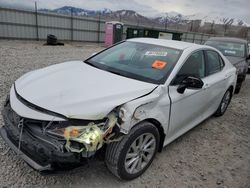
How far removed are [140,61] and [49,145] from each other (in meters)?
1.70

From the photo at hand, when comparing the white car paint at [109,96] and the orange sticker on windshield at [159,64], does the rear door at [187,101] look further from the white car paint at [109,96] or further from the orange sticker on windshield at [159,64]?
the orange sticker on windshield at [159,64]

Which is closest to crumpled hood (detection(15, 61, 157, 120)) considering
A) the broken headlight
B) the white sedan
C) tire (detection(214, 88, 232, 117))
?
the white sedan

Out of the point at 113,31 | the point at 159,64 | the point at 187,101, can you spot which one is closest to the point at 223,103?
the point at 187,101

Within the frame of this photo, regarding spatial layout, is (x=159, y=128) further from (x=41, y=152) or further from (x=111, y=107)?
(x=41, y=152)

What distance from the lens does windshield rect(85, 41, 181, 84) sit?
2762 mm

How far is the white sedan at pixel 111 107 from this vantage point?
1955 millimetres

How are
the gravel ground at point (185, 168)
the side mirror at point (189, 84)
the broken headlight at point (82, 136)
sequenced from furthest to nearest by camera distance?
the side mirror at point (189, 84)
the gravel ground at point (185, 168)
the broken headlight at point (82, 136)

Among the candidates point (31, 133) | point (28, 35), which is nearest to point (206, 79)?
point (31, 133)

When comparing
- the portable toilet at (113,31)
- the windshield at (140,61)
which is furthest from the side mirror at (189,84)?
the portable toilet at (113,31)

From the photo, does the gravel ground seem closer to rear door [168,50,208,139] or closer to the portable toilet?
rear door [168,50,208,139]

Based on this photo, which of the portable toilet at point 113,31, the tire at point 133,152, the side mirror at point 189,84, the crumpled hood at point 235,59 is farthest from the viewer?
the portable toilet at point 113,31

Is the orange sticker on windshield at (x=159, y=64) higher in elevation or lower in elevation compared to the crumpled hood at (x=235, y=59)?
higher

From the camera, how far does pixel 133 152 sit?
2.43 m

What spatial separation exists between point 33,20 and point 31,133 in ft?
52.3
